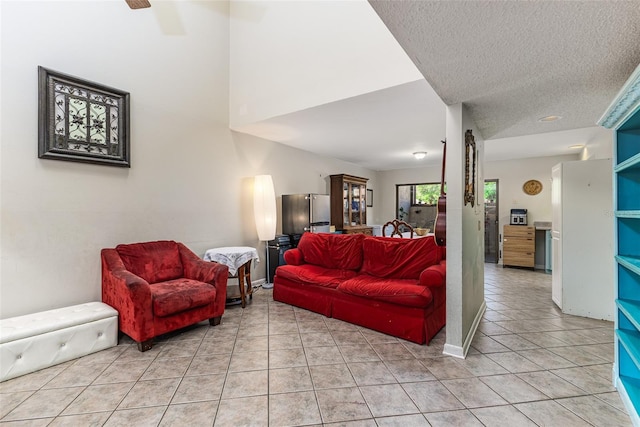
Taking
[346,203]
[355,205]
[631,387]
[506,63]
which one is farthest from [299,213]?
[631,387]

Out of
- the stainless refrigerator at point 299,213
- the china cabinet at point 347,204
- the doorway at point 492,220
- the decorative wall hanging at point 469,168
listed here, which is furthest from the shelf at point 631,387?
the doorway at point 492,220

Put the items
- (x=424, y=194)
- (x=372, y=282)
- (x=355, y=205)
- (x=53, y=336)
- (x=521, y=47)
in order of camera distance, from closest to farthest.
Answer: (x=521, y=47) → (x=53, y=336) → (x=372, y=282) → (x=355, y=205) → (x=424, y=194)

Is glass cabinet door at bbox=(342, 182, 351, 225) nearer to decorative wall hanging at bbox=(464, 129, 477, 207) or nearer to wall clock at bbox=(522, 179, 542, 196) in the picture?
decorative wall hanging at bbox=(464, 129, 477, 207)

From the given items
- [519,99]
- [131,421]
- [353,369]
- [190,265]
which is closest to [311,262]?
[190,265]

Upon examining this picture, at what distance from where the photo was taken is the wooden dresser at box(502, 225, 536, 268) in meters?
5.70

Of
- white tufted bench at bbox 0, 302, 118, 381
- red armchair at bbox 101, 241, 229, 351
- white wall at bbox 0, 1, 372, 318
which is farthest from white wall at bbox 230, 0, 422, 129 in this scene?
Answer: white tufted bench at bbox 0, 302, 118, 381

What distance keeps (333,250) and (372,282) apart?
0.84m

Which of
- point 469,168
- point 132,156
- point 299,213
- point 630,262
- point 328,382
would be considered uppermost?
point 132,156

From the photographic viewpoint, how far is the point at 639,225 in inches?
70.2

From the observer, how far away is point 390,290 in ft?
9.05

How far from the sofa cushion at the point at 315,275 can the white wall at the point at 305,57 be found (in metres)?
2.00

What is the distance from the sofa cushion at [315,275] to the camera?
3.30 metres

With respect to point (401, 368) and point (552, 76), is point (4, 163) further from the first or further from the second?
point (552, 76)

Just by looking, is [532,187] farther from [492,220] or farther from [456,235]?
[456,235]
